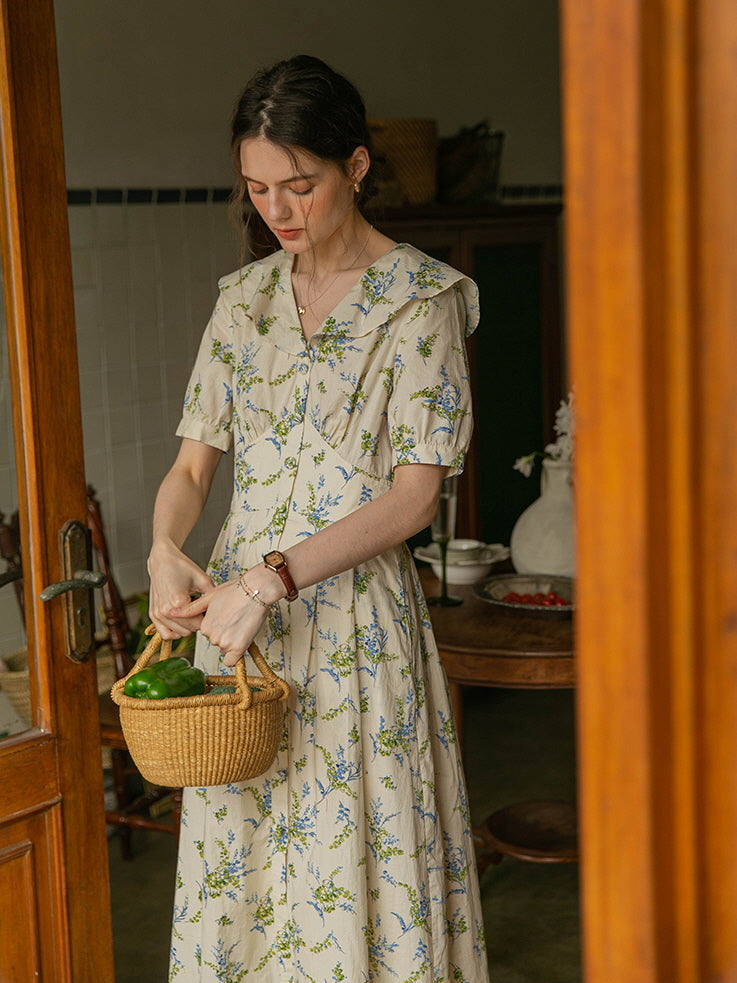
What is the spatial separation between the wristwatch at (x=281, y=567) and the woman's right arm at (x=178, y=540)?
0.16 meters

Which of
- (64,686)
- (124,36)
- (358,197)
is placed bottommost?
(64,686)

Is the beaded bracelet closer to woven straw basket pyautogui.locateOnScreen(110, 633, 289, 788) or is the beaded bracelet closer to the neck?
woven straw basket pyautogui.locateOnScreen(110, 633, 289, 788)

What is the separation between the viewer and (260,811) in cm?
199

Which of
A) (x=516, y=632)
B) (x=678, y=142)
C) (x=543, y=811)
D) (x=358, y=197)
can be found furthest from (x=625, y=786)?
(x=543, y=811)

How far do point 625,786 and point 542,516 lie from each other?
A: 265cm

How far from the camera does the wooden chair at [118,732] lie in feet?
10.00

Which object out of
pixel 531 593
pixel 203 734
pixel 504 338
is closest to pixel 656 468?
pixel 203 734

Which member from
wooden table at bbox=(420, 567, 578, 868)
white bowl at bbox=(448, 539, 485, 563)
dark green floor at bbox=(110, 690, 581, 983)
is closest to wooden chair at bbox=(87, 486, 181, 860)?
dark green floor at bbox=(110, 690, 581, 983)

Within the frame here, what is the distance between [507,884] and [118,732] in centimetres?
119

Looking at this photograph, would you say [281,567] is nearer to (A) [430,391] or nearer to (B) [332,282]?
(A) [430,391]

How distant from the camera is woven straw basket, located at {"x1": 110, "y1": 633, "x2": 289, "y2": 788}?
1.67 m

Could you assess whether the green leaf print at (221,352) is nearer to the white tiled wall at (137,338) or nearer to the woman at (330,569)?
the woman at (330,569)

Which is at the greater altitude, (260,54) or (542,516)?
(260,54)

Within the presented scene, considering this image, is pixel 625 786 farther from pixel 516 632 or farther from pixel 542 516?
pixel 542 516
